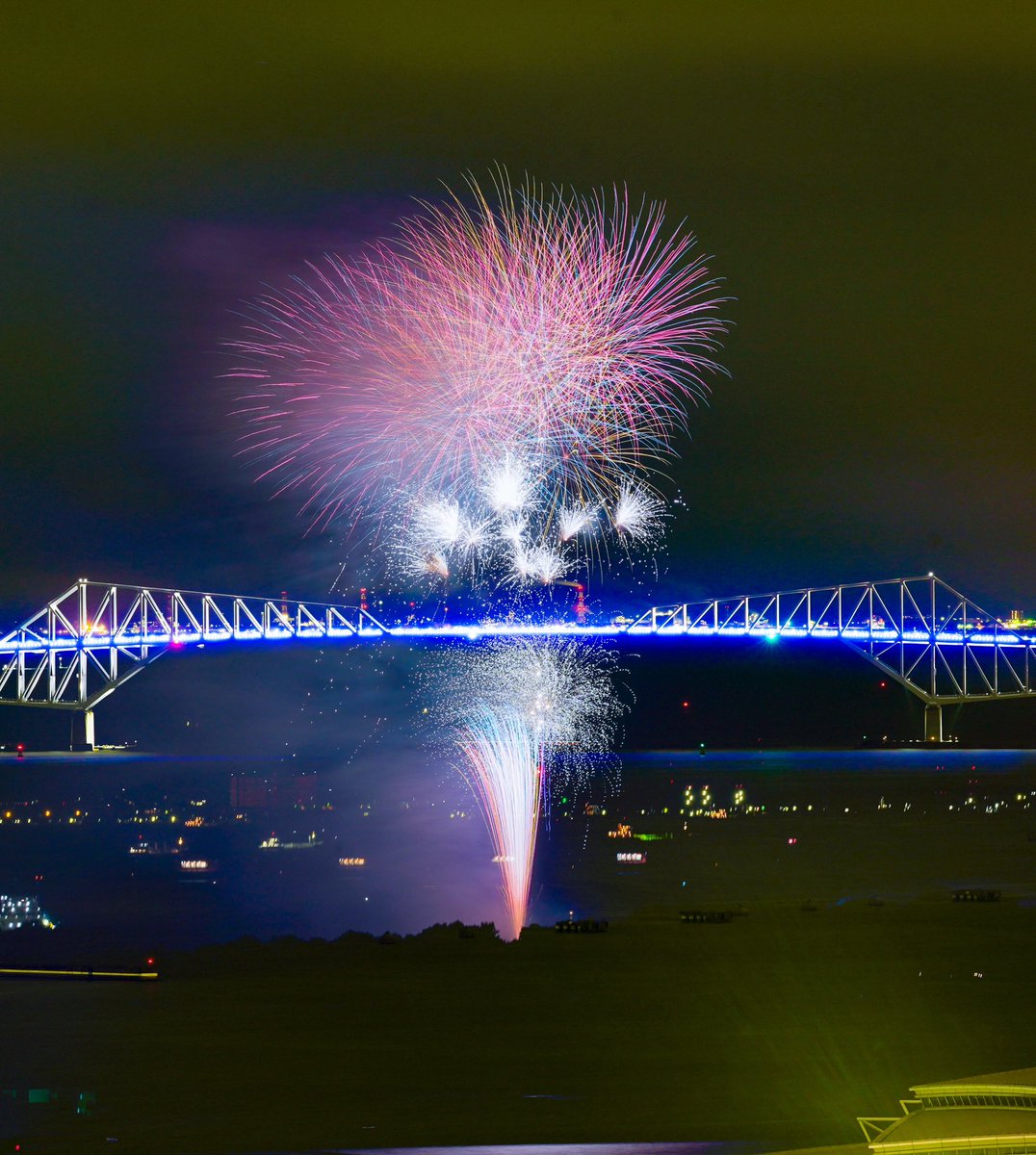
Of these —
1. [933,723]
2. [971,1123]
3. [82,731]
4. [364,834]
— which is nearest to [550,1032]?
[971,1123]

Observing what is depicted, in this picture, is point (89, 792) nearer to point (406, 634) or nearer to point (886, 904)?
point (406, 634)

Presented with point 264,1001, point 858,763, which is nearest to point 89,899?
point 264,1001

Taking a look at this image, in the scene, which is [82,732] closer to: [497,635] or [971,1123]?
[497,635]

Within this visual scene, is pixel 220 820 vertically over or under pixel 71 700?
under

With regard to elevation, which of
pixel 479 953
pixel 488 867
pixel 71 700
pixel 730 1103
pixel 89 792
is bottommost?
pixel 730 1103

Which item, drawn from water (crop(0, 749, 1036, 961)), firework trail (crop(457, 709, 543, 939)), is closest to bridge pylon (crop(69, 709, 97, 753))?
water (crop(0, 749, 1036, 961))

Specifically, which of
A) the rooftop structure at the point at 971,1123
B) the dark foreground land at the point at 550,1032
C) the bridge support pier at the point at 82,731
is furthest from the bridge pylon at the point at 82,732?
the rooftop structure at the point at 971,1123

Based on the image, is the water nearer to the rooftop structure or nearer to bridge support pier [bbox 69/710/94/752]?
bridge support pier [bbox 69/710/94/752]
